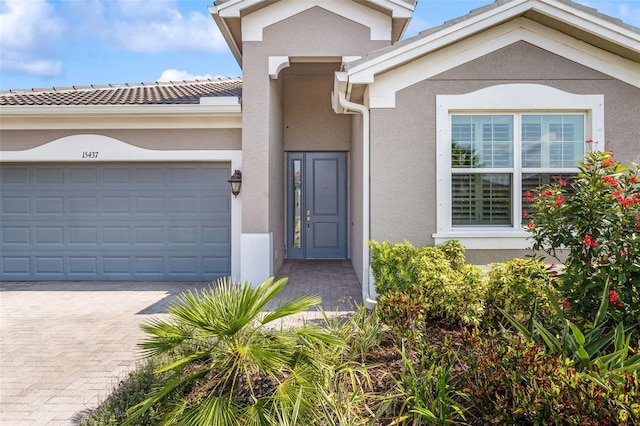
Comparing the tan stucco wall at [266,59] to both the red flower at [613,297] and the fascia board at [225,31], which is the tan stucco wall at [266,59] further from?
the red flower at [613,297]

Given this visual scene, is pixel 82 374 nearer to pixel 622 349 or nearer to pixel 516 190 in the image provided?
pixel 622 349

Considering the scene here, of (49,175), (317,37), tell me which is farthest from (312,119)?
(49,175)

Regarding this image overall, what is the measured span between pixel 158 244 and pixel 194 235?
90cm

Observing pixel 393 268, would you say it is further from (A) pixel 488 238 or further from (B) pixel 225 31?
(B) pixel 225 31

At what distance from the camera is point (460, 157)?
24.0 feet

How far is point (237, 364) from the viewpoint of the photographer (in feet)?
11.7

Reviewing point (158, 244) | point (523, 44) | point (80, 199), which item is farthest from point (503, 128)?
point (80, 199)

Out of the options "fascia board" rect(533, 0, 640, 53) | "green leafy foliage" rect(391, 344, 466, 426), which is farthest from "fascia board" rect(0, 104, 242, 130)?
"green leafy foliage" rect(391, 344, 466, 426)

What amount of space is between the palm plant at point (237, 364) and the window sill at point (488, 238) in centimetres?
394

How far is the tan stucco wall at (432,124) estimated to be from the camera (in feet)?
23.7

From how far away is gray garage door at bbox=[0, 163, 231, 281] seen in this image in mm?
10055

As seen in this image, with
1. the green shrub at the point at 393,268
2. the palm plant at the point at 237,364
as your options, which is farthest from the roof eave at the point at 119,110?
the palm plant at the point at 237,364

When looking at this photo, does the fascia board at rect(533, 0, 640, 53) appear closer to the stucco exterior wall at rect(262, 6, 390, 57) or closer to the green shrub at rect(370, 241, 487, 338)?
the stucco exterior wall at rect(262, 6, 390, 57)

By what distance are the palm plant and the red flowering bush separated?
2.52 m
